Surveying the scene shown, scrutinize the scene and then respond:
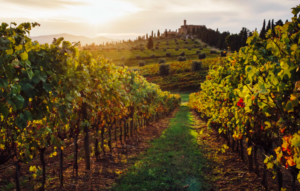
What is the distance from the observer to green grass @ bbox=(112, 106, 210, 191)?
22.3ft

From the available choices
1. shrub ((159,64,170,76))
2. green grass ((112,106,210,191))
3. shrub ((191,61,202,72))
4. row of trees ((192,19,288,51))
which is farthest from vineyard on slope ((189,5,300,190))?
shrub ((191,61,202,72))

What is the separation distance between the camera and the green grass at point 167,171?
268 inches

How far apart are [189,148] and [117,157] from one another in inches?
173

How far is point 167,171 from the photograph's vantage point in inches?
320

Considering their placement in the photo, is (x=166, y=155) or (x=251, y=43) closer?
(x=251, y=43)

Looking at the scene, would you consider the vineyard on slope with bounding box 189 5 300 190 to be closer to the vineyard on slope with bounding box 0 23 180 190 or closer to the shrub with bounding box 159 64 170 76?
the vineyard on slope with bounding box 0 23 180 190

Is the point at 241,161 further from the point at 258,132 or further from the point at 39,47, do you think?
the point at 39,47

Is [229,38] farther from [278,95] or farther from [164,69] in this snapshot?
[278,95]

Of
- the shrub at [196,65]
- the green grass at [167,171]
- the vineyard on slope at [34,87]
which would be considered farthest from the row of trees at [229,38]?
the vineyard on slope at [34,87]

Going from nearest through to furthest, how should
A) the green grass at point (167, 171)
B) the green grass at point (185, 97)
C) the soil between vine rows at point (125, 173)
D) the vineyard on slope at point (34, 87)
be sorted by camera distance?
the vineyard on slope at point (34, 87) < the soil between vine rows at point (125, 173) < the green grass at point (167, 171) < the green grass at point (185, 97)

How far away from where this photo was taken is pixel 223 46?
101125 millimetres

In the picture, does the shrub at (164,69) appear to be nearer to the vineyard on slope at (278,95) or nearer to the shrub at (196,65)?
the shrub at (196,65)

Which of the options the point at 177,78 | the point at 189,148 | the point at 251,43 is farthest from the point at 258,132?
the point at 177,78

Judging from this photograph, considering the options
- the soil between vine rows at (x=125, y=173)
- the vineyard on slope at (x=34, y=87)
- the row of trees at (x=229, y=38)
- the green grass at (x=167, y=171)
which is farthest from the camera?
the row of trees at (x=229, y=38)
